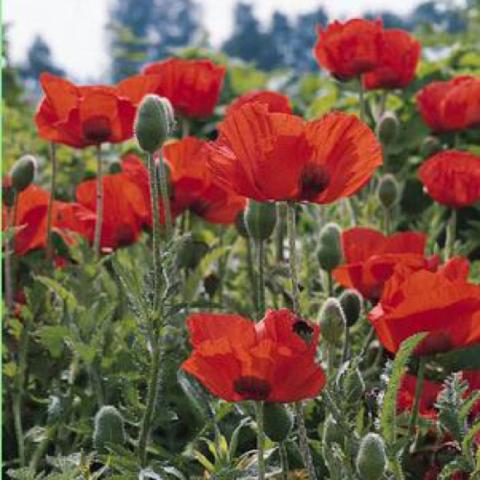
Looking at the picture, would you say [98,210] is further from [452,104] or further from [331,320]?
[452,104]

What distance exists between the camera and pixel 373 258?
1.56 meters

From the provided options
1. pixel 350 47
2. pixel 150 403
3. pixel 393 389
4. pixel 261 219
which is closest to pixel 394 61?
pixel 350 47

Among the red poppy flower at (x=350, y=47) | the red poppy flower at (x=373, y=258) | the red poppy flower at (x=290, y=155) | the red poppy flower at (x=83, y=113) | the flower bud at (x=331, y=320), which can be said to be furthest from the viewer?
the red poppy flower at (x=350, y=47)

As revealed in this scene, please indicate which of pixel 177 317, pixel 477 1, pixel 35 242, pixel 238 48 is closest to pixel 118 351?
pixel 177 317

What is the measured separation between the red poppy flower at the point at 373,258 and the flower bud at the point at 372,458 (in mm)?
347

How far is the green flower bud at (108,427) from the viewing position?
1.40 meters

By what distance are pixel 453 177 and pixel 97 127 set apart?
19.7 inches

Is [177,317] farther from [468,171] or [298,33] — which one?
[298,33]

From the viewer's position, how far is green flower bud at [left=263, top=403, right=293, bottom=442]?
1240 millimetres

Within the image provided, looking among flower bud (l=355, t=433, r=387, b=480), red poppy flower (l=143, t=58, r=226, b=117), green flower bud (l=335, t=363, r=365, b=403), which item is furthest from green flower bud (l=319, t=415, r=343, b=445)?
red poppy flower (l=143, t=58, r=226, b=117)

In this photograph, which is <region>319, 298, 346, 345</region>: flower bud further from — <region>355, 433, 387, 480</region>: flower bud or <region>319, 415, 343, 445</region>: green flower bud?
<region>355, 433, 387, 480</region>: flower bud

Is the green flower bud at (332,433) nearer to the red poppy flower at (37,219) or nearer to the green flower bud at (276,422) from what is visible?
the green flower bud at (276,422)

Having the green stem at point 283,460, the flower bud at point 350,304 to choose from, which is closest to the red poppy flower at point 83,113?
the flower bud at point 350,304

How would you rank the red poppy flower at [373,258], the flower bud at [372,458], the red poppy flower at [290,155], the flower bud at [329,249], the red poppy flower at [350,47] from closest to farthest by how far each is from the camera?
1. the flower bud at [372,458]
2. the red poppy flower at [290,155]
3. the red poppy flower at [373,258]
4. the flower bud at [329,249]
5. the red poppy flower at [350,47]
